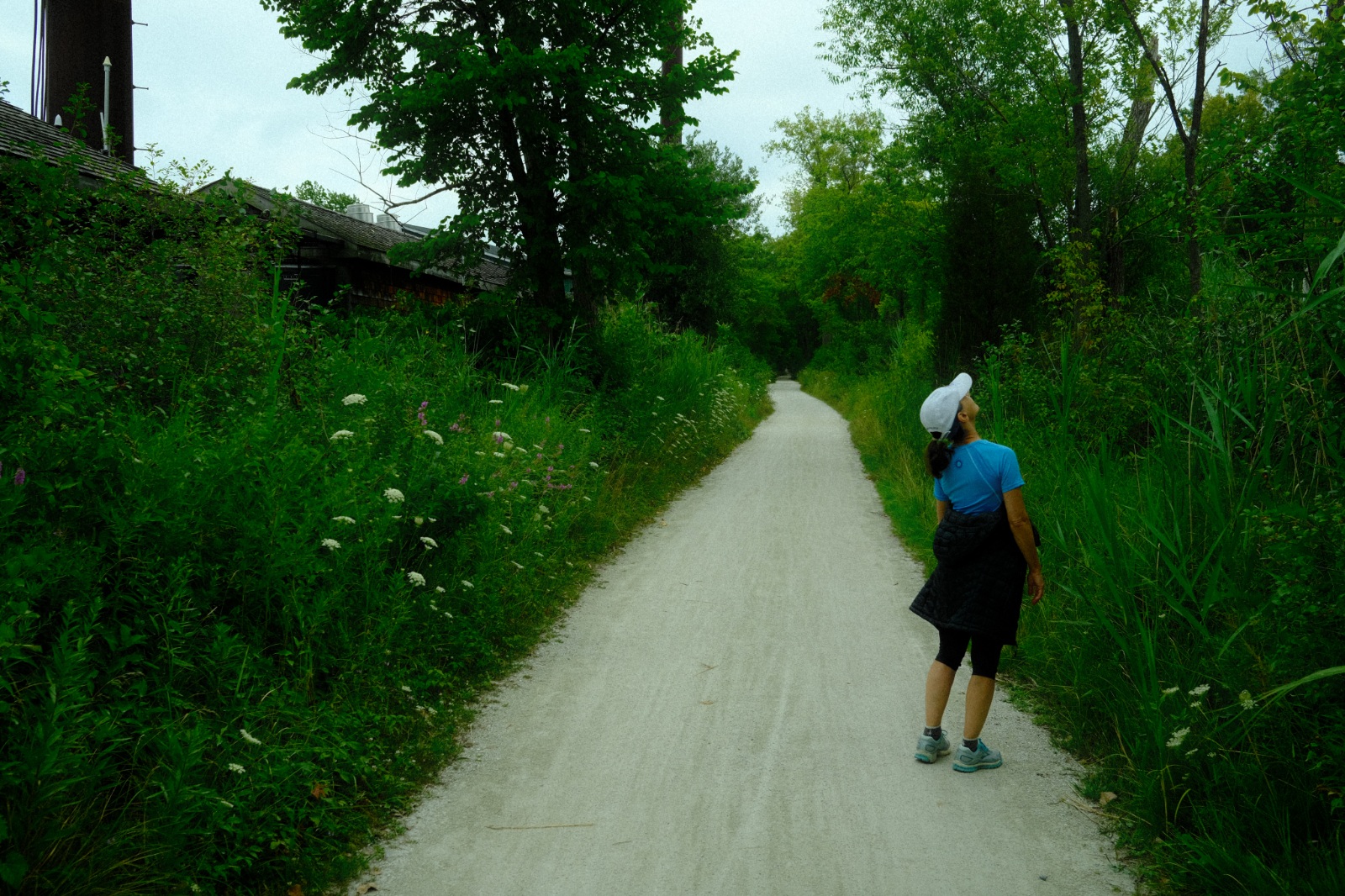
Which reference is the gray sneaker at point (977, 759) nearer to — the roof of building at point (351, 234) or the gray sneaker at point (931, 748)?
the gray sneaker at point (931, 748)

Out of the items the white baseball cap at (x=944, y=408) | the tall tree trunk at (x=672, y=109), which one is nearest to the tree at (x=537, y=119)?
the tall tree trunk at (x=672, y=109)

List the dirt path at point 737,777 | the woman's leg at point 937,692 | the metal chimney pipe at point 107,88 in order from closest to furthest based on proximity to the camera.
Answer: the dirt path at point 737,777, the woman's leg at point 937,692, the metal chimney pipe at point 107,88

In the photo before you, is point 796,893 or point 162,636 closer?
point 796,893

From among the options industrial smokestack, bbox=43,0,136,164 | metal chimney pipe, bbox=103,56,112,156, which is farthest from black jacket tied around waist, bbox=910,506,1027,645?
metal chimney pipe, bbox=103,56,112,156

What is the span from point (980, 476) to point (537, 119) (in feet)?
29.7

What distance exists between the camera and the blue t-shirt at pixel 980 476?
4680 mm

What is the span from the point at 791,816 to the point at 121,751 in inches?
106

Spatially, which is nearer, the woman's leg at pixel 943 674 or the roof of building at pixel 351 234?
the woman's leg at pixel 943 674

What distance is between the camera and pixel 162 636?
13.2 feet

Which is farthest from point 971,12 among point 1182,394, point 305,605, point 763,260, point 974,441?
point 763,260

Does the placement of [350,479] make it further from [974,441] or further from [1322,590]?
[1322,590]

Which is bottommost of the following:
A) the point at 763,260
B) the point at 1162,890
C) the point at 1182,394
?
the point at 1162,890

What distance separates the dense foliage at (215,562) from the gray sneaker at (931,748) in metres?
2.37

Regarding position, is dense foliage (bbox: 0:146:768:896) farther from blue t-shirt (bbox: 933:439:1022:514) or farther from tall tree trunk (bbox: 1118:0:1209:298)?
tall tree trunk (bbox: 1118:0:1209:298)
